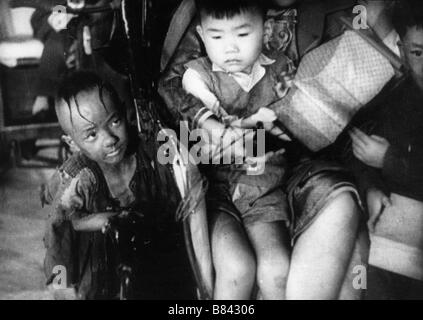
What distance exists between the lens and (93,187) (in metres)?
2.30

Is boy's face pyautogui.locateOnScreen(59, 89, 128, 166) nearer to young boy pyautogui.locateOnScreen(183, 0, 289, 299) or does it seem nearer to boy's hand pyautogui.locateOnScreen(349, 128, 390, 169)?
young boy pyautogui.locateOnScreen(183, 0, 289, 299)

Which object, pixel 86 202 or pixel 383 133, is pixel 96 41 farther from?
pixel 383 133

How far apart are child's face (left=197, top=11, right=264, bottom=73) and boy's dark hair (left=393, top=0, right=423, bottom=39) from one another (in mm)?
536

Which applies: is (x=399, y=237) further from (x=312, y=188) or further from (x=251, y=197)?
(x=251, y=197)

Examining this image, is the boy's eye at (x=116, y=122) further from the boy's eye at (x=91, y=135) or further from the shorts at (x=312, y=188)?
the shorts at (x=312, y=188)

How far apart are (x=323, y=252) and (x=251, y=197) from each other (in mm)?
348

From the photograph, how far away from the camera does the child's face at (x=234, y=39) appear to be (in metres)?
2.19

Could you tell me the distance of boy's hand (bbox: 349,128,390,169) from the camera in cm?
229

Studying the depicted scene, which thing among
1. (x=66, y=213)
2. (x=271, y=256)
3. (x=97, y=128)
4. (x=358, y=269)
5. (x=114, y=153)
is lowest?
(x=358, y=269)

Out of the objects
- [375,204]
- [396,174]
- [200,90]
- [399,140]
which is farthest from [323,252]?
[200,90]

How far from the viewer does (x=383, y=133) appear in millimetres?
2299

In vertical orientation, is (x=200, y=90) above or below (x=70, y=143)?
above
